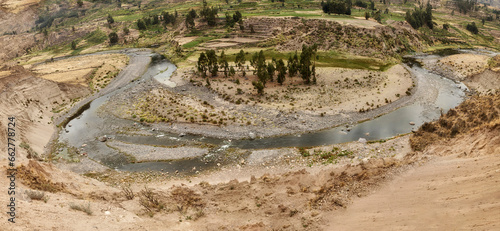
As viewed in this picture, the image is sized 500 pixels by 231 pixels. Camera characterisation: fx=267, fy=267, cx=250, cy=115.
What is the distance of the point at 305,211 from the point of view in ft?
75.2

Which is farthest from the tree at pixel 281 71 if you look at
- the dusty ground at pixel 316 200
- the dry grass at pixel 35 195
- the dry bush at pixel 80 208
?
the dry grass at pixel 35 195

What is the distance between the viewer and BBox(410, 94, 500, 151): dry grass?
91.0ft

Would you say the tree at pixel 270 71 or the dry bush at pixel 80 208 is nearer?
the dry bush at pixel 80 208

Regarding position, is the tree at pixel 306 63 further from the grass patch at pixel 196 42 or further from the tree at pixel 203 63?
the grass patch at pixel 196 42

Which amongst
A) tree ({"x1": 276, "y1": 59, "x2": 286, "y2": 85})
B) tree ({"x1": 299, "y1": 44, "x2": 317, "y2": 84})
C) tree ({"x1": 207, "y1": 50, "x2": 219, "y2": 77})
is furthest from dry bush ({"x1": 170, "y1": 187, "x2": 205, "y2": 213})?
tree ({"x1": 207, "y1": 50, "x2": 219, "y2": 77})

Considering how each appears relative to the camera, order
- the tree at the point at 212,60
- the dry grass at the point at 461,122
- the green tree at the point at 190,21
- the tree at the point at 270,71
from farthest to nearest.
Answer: the green tree at the point at 190,21 < the tree at the point at 212,60 < the tree at the point at 270,71 < the dry grass at the point at 461,122

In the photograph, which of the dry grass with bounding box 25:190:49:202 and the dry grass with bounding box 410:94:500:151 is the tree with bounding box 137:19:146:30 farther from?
the dry grass with bounding box 410:94:500:151

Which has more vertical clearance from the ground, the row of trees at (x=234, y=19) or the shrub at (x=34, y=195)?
the row of trees at (x=234, y=19)

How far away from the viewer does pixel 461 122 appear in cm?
3073

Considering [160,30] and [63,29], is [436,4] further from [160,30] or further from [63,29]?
[63,29]

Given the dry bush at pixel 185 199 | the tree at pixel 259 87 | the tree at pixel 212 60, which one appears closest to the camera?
the dry bush at pixel 185 199

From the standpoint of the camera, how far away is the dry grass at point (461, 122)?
91.0 ft

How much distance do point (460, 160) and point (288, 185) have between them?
15364 mm

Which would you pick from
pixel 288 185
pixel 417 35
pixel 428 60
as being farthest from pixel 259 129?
pixel 417 35
